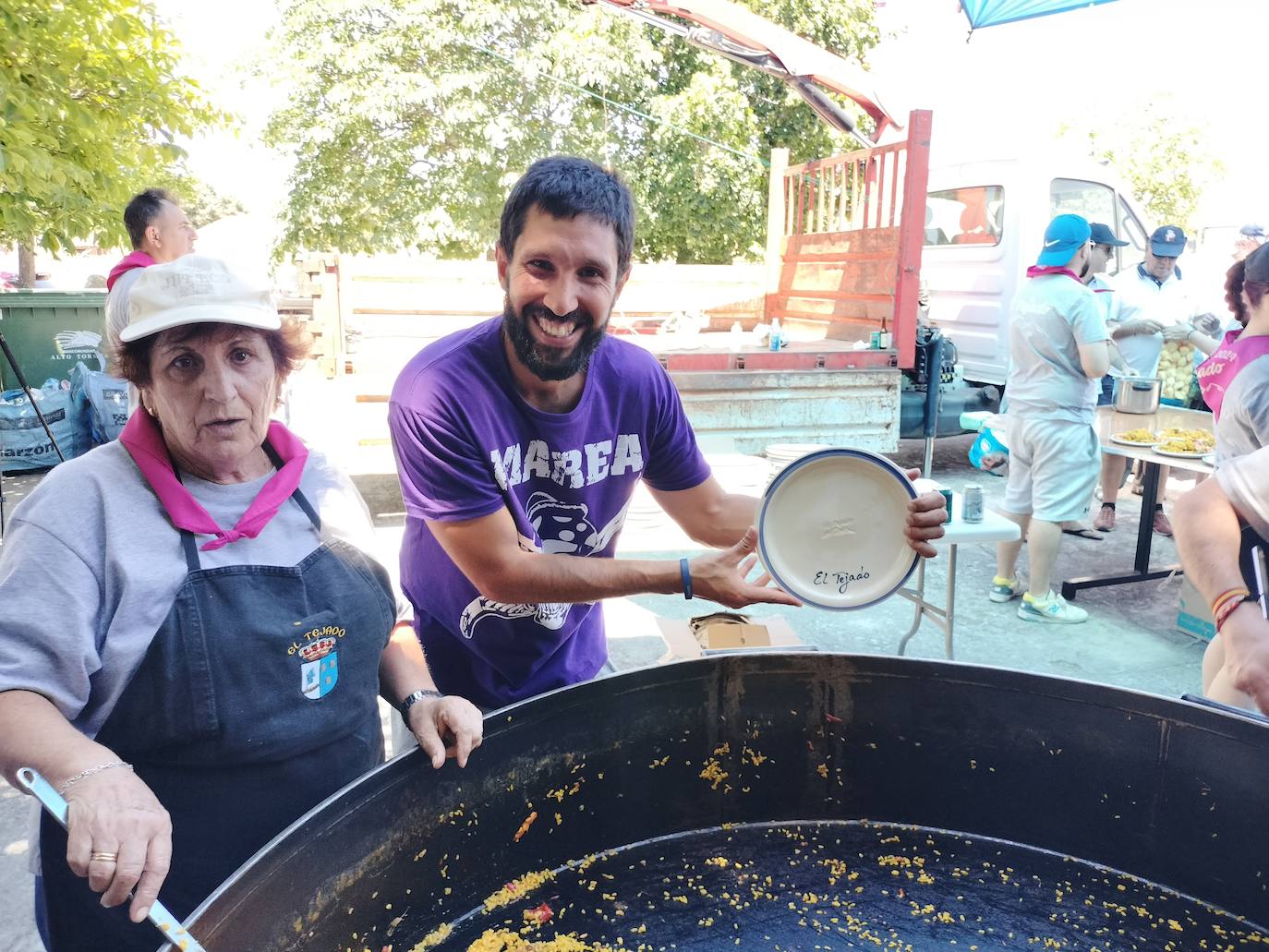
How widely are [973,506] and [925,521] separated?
100 inches

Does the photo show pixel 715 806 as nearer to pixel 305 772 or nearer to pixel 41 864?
pixel 305 772

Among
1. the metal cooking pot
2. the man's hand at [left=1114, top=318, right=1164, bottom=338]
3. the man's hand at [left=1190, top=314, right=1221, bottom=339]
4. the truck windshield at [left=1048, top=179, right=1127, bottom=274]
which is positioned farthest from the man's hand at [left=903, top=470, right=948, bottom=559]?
the truck windshield at [left=1048, top=179, right=1127, bottom=274]

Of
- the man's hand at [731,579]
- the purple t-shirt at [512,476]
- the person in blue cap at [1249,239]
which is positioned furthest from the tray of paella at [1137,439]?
the man's hand at [731,579]

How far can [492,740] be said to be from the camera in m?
1.57

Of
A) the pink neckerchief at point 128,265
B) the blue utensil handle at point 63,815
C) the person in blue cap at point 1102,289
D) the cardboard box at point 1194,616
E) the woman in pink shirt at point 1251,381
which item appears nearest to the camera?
the blue utensil handle at point 63,815

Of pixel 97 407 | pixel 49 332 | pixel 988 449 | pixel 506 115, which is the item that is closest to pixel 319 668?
pixel 988 449

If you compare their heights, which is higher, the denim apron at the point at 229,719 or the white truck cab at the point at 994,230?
the white truck cab at the point at 994,230

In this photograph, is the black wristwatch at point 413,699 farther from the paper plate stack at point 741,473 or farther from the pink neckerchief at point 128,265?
the paper plate stack at point 741,473

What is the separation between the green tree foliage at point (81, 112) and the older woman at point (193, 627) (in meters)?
3.24

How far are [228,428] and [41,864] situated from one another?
0.72m

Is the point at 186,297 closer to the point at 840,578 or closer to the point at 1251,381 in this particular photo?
the point at 840,578

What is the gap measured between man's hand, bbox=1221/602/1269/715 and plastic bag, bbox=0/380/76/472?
7.40 m

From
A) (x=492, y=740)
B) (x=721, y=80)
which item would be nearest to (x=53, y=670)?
(x=492, y=740)

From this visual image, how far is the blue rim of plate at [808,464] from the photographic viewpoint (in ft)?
A: 5.60
